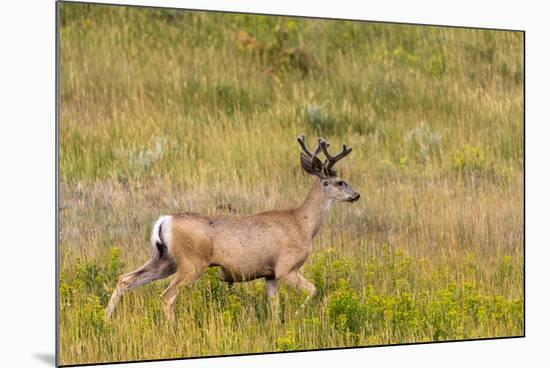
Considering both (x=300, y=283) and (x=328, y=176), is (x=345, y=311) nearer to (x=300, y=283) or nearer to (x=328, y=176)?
(x=300, y=283)

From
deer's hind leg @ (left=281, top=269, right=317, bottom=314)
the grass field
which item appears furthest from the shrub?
deer's hind leg @ (left=281, top=269, right=317, bottom=314)

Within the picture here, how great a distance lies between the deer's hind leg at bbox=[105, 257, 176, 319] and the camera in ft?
36.2

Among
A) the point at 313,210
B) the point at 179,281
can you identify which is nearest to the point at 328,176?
the point at 313,210

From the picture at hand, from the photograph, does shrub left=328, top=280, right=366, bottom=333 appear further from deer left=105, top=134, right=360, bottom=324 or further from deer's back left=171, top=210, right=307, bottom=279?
deer's back left=171, top=210, right=307, bottom=279

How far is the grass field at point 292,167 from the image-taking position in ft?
36.8

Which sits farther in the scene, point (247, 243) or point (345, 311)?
point (345, 311)

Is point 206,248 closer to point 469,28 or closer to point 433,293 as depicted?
point 433,293

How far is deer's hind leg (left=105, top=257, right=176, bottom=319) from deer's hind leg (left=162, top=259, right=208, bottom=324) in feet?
0.40

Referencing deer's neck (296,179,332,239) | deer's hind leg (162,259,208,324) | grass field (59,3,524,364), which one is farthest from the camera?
deer's neck (296,179,332,239)

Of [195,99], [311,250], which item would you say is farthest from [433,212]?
[195,99]

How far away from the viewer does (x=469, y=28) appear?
12.7 metres

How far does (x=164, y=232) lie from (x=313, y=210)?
136 cm

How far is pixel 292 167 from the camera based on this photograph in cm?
1227

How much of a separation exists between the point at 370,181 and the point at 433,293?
117 cm
